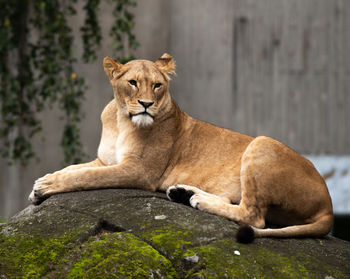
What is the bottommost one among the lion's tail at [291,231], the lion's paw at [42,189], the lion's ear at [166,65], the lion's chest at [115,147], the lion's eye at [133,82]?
the lion's tail at [291,231]

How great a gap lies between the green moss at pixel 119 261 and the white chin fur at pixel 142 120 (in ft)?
3.20

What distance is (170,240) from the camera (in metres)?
2.97

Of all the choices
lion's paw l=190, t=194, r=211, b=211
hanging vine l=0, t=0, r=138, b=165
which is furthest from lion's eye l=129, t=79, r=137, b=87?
hanging vine l=0, t=0, r=138, b=165

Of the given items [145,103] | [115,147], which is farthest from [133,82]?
[115,147]

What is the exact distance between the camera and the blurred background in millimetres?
6914

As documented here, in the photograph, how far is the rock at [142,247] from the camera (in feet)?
9.09

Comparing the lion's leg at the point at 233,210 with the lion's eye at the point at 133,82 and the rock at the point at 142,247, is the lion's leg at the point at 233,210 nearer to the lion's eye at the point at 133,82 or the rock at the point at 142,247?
the rock at the point at 142,247

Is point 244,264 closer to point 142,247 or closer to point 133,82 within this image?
point 142,247

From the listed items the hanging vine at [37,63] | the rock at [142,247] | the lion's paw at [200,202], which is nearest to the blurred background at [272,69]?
the hanging vine at [37,63]

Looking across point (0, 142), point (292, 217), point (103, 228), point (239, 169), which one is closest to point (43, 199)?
point (103, 228)

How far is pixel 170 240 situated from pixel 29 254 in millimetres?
716

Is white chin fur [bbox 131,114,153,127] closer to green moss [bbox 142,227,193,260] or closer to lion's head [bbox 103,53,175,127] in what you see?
lion's head [bbox 103,53,175,127]

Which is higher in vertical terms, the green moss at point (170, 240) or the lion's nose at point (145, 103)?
the lion's nose at point (145, 103)

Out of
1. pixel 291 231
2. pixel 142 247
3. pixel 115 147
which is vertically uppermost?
pixel 115 147
